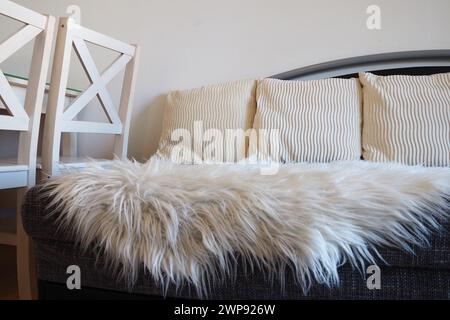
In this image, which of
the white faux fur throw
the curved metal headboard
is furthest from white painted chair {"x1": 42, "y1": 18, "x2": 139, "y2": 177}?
the curved metal headboard

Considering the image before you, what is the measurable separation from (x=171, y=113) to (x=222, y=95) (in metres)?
0.24

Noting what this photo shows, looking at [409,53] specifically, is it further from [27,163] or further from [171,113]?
[27,163]

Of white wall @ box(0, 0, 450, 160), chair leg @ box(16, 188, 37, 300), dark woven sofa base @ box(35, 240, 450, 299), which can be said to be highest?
white wall @ box(0, 0, 450, 160)

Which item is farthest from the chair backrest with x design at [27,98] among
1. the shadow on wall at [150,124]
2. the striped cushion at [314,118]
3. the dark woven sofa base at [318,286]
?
the striped cushion at [314,118]

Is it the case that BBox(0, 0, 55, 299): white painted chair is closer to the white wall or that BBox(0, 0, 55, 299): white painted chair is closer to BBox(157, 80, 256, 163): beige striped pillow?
BBox(157, 80, 256, 163): beige striped pillow

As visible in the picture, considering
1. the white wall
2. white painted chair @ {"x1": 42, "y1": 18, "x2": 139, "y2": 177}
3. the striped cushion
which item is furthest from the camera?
the white wall

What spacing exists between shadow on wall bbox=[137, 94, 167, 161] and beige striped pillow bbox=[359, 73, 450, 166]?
0.93 metres

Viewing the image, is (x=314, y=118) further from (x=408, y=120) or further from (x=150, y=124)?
(x=150, y=124)

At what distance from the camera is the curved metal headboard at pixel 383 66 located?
1234mm

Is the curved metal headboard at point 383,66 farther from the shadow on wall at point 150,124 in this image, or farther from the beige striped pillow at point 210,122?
the shadow on wall at point 150,124

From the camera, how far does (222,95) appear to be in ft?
4.23

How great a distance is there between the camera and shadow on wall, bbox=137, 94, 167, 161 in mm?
1542

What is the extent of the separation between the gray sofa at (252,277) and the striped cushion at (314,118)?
59 cm
